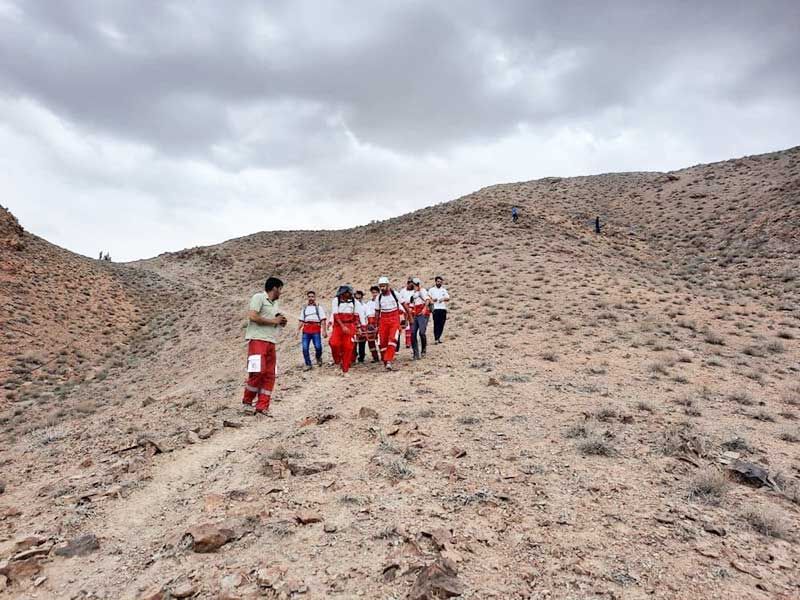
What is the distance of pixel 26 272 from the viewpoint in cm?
2483

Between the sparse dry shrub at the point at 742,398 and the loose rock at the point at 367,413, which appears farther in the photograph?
the sparse dry shrub at the point at 742,398

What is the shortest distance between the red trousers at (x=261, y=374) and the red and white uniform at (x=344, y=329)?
103 inches

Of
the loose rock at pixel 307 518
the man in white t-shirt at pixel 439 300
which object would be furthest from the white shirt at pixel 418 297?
the loose rock at pixel 307 518

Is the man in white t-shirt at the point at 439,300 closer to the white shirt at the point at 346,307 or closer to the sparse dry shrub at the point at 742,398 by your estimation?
the white shirt at the point at 346,307

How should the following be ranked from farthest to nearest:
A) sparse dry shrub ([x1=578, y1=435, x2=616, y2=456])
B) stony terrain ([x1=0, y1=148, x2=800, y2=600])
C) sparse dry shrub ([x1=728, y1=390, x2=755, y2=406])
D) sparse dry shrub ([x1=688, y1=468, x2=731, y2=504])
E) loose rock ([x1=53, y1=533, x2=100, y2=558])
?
sparse dry shrub ([x1=728, y1=390, x2=755, y2=406])
sparse dry shrub ([x1=578, y1=435, x2=616, y2=456])
sparse dry shrub ([x1=688, y1=468, x2=731, y2=504])
loose rock ([x1=53, y1=533, x2=100, y2=558])
stony terrain ([x1=0, y1=148, x2=800, y2=600])

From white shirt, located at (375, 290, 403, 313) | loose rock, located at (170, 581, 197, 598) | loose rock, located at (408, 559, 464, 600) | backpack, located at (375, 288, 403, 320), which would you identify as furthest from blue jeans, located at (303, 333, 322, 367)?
loose rock, located at (408, 559, 464, 600)

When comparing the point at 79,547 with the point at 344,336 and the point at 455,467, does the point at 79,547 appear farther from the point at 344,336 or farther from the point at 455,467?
the point at 344,336

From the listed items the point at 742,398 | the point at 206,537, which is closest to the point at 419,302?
the point at 742,398

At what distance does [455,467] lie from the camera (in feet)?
15.6

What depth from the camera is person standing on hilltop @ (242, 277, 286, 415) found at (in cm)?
674

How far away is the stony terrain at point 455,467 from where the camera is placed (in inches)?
127

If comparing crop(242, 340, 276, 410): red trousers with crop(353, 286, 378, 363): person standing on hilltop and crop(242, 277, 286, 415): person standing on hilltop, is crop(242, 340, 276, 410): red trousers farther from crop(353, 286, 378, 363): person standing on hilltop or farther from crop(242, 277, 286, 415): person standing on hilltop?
crop(353, 286, 378, 363): person standing on hilltop

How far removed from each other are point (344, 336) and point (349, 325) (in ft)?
0.80

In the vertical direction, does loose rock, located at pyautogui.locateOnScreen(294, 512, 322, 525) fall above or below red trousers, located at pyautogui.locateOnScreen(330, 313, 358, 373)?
below
